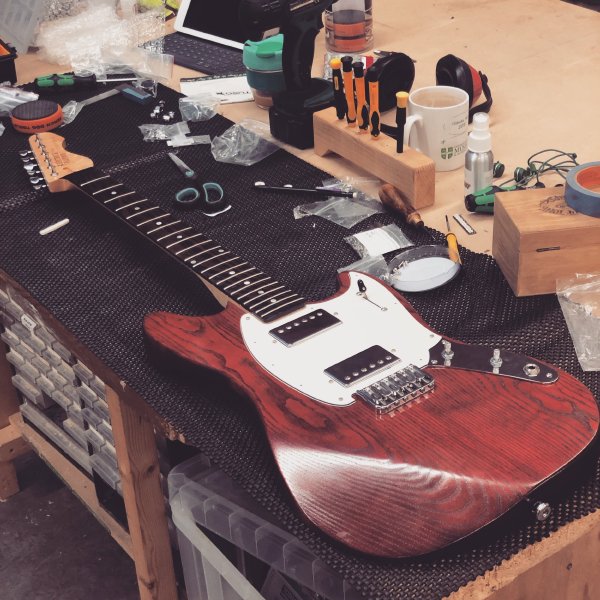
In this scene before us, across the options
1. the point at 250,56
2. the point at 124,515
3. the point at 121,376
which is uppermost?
the point at 250,56

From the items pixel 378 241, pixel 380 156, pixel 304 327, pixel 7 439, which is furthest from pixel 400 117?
pixel 7 439

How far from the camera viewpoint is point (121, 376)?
1.10 meters

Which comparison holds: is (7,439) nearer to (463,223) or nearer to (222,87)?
(222,87)

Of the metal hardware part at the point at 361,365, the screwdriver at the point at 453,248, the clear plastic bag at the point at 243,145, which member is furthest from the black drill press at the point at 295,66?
the metal hardware part at the point at 361,365

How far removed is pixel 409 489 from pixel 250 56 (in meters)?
1.00

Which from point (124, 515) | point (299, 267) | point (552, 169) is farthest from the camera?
point (124, 515)

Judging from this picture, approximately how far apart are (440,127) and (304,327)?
1.69ft

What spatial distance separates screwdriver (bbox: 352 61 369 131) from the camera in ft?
4.51

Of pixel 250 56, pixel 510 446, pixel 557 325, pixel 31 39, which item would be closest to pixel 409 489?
pixel 510 446

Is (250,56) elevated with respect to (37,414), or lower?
elevated

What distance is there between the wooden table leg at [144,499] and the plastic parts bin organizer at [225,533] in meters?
0.08

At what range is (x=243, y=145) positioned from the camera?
1554 mm

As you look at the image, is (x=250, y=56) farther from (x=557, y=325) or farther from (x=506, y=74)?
(x=557, y=325)

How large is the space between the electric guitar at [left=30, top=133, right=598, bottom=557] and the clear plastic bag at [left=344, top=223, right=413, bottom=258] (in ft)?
A: 0.45
